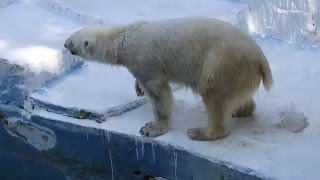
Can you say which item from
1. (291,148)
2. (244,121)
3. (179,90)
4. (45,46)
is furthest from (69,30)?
(291,148)

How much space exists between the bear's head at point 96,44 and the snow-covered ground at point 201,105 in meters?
0.33

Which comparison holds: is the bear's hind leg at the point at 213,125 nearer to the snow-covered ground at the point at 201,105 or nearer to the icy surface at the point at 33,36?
the snow-covered ground at the point at 201,105

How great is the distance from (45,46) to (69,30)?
13.4 inches

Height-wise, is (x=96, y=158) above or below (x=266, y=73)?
below

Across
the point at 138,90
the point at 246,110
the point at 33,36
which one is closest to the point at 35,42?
the point at 33,36

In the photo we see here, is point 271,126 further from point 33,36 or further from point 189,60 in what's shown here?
point 33,36

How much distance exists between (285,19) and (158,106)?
4.99ft

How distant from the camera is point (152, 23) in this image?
3.39 meters

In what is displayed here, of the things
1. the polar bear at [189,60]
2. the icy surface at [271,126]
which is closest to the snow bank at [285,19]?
the icy surface at [271,126]

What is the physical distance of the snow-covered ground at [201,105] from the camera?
314cm

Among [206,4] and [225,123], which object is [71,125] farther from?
[206,4]

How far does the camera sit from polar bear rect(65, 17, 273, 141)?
3.15 meters

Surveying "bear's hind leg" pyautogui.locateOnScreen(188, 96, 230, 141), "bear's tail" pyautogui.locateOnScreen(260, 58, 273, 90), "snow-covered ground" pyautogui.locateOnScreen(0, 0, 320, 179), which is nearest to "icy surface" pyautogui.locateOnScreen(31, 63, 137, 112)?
"snow-covered ground" pyautogui.locateOnScreen(0, 0, 320, 179)

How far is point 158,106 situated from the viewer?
3332 mm
